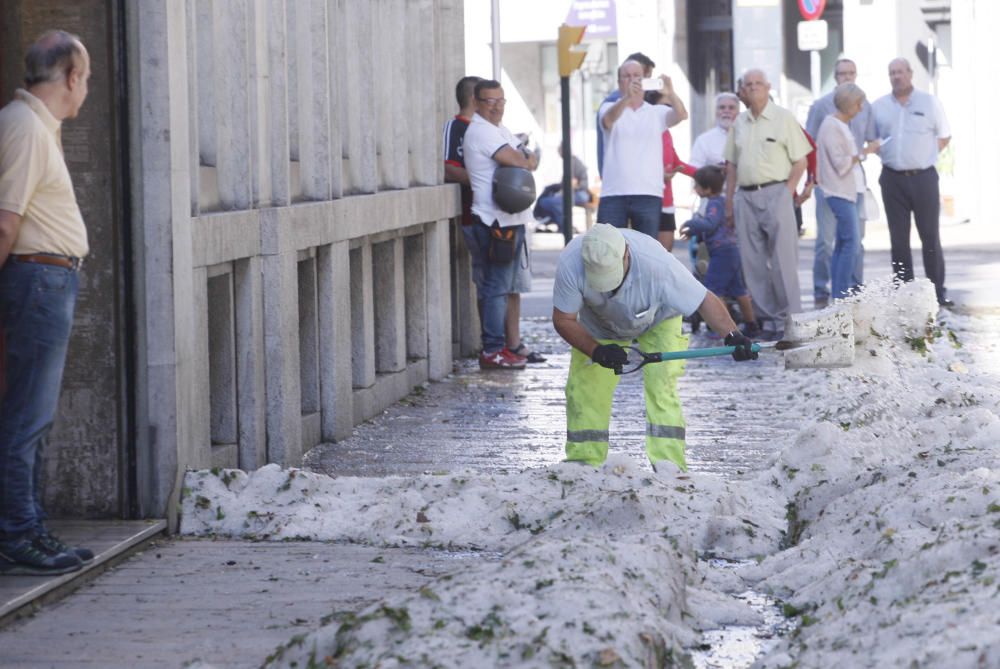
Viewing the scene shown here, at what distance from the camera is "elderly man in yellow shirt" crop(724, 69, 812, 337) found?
15.1 metres

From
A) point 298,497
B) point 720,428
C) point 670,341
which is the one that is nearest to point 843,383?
point 720,428

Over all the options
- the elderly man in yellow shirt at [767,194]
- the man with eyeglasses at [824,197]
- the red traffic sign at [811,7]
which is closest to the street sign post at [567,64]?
the man with eyeglasses at [824,197]

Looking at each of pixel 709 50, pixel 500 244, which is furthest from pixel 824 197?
pixel 709 50

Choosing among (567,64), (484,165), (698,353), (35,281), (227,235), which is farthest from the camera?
(567,64)

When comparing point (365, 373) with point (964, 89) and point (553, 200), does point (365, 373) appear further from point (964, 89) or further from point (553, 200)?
point (964, 89)

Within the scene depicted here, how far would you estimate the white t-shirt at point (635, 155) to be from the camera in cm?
1511

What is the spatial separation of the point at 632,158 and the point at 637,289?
20.5 ft

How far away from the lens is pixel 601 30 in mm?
38219

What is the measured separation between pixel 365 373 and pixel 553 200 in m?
21.2

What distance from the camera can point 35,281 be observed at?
6953 mm

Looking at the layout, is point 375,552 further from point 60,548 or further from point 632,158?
point 632,158

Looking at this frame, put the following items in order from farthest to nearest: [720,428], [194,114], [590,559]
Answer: [720,428]
[194,114]
[590,559]

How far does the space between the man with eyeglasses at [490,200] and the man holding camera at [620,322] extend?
4806 mm

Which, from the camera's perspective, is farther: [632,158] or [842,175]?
[842,175]
